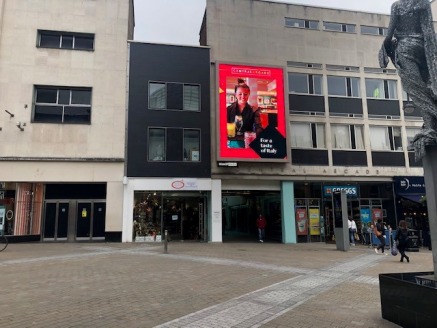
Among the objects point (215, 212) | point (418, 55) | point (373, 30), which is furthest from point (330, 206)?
point (418, 55)

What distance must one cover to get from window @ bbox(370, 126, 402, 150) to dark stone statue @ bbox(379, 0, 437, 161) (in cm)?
1893

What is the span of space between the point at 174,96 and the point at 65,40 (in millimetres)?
7287

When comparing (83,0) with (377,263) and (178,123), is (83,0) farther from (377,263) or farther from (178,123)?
(377,263)

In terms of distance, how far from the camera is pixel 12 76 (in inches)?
835

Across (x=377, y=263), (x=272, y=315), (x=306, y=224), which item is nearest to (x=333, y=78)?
(x=306, y=224)

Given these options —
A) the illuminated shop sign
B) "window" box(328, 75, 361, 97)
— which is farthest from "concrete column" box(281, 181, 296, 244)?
"window" box(328, 75, 361, 97)

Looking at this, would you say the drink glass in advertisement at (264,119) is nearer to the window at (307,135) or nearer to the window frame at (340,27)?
the window at (307,135)

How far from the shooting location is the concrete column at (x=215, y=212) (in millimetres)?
22016

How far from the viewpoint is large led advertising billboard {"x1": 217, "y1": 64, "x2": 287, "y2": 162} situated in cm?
2233

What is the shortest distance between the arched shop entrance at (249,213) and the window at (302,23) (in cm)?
1134

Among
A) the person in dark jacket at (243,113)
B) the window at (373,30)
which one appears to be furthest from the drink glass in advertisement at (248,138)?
the window at (373,30)

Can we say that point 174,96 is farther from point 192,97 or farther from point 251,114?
point 251,114

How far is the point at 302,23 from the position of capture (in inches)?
1000

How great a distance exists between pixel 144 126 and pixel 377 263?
14414 mm
